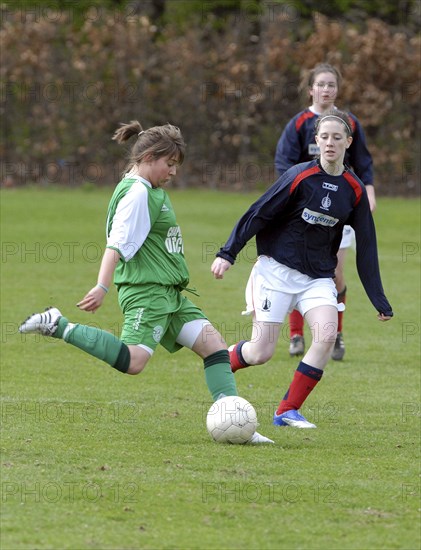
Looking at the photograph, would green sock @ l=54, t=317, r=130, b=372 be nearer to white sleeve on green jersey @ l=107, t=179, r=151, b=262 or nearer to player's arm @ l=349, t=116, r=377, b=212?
white sleeve on green jersey @ l=107, t=179, r=151, b=262

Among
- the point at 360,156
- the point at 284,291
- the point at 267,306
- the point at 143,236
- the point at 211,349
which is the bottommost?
the point at 211,349

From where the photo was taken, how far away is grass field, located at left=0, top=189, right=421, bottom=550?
4.46 meters

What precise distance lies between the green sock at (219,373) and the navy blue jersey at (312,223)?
1.99ft

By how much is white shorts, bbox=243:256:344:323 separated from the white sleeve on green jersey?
1.10m

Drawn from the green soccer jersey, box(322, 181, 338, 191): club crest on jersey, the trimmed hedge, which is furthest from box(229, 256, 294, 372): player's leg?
the trimmed hedge

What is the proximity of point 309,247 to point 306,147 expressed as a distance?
2.46 metres

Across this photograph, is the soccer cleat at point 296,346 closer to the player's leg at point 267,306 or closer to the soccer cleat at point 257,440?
the player's leg at point 267,306

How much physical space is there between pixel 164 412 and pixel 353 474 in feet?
5.85

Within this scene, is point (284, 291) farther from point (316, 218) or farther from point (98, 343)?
point (98, 343)

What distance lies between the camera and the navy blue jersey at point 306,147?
8.84m

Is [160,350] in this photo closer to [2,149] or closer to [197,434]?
[197,434]

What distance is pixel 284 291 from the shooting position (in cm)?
661

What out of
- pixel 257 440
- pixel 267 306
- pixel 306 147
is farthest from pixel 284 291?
pixel 306 147

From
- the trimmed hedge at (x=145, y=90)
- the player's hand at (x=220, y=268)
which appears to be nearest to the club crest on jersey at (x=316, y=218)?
the player's hand at (x=220, y=268)
